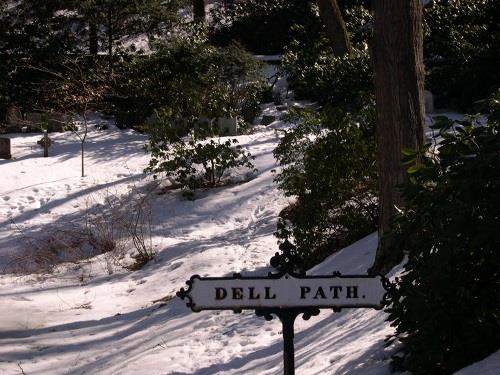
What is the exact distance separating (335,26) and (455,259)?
1224 centimetres

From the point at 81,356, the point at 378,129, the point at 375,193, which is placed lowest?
the point at 81,356

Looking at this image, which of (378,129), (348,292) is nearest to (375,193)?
(378,129)

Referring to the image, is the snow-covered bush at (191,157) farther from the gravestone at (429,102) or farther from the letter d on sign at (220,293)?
the letter d on sign at (220,293)

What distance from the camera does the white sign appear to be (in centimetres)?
343

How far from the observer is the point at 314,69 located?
15.8 meters

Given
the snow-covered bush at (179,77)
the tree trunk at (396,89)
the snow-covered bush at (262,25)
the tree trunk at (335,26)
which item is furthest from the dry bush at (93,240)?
the snow-covered bush at (262,25)

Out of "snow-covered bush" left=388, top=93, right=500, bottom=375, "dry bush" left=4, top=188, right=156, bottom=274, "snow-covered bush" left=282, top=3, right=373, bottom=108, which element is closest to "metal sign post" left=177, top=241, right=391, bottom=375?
"snow-covered bush" left=388, top=93, right=500, bottom=375

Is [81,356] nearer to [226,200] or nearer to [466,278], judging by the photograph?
[466,278]

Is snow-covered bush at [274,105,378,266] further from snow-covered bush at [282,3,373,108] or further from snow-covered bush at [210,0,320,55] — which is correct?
snow-covered bush at [210,0,320,55]

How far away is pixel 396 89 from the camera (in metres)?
6.91

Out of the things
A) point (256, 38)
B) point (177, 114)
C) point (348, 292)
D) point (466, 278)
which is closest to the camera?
point (348, 292)

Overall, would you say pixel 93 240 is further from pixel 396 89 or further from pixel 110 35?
pixel 110 35

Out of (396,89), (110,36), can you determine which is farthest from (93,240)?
(110,36)

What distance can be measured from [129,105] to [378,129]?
42.2 ft
